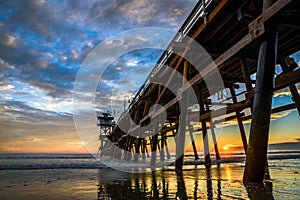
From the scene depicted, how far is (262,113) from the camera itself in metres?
3.67

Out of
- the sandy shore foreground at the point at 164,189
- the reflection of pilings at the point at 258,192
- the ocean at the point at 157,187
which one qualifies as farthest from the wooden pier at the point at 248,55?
the ocean at the point at 157,187

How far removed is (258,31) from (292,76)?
1.79m

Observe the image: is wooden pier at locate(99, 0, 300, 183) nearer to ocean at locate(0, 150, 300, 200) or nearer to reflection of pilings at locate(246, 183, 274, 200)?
reflection of pilings at locate(246, 183, 274, 200)

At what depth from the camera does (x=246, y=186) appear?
3703mm

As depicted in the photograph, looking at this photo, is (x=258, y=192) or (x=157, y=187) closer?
(x=258, y=192)

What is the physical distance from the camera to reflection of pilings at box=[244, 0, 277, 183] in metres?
3.63

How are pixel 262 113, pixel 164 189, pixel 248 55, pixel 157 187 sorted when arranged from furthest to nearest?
pixel 248 55 < pixel 157 187 < pixel 164 189 < pixel 262 113

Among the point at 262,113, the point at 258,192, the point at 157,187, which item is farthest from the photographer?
the point at 157,187

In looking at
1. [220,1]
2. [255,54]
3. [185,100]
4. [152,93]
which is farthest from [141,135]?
[220,1]

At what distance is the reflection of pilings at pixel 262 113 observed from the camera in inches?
143

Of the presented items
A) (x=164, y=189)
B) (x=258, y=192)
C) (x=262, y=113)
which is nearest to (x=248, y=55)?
(x=262, y=113)

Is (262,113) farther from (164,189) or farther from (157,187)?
(157,187)

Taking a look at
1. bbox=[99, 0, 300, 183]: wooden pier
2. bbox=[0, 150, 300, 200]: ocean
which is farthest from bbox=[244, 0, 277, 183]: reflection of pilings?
bbox=[0, 150, 300, 200]: ocean

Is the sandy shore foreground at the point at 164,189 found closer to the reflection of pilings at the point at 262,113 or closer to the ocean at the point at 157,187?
the ocean at the point at 157,187
